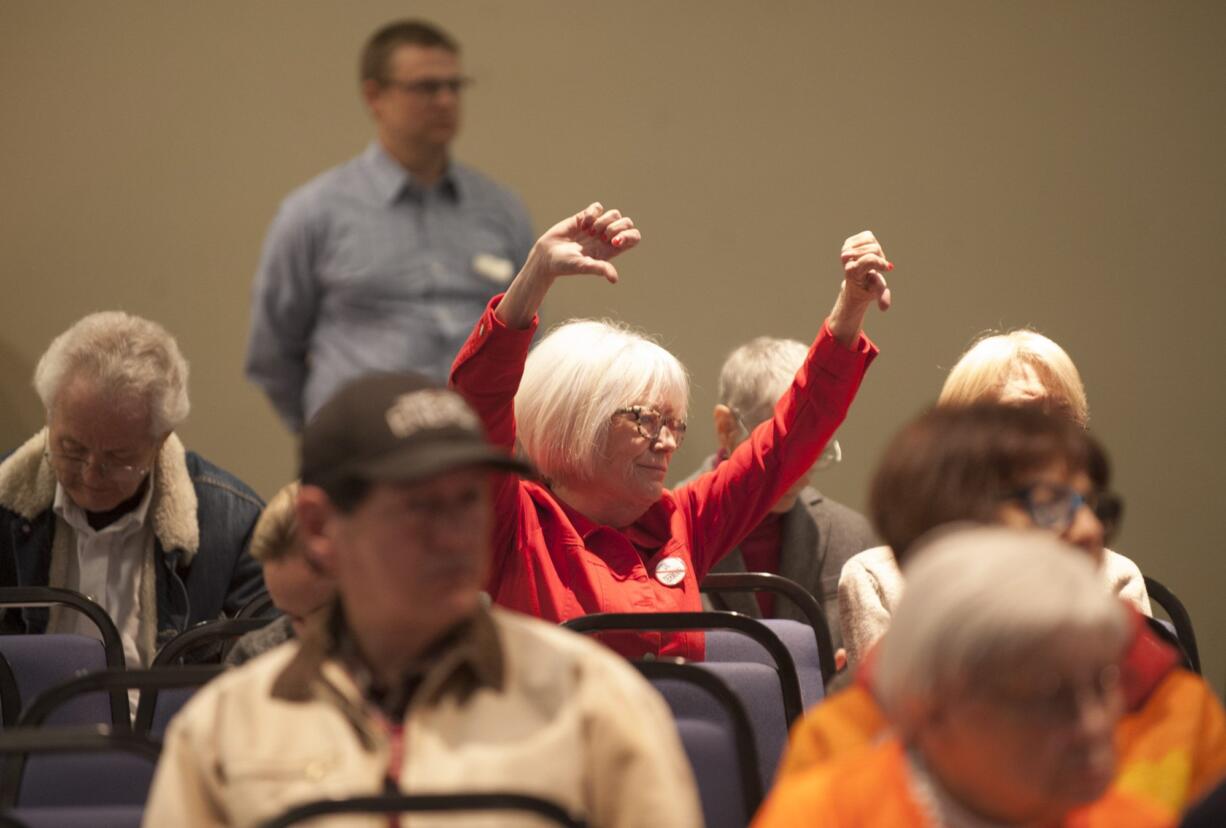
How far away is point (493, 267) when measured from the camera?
4.71m

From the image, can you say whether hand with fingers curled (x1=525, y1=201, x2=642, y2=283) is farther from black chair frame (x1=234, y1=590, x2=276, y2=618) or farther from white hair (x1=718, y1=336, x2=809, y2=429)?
white hair (x1=718, y1=336, x2=809, y2=429)

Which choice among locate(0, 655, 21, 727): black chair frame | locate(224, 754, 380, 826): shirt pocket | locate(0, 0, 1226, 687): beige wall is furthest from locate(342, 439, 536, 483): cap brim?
locate(0, 0, 1226, 687): beige wall

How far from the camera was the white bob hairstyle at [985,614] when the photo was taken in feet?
5.02

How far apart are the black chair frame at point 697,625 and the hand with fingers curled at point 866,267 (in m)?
0.67

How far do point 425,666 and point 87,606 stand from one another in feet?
5.31

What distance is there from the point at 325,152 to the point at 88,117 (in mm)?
775

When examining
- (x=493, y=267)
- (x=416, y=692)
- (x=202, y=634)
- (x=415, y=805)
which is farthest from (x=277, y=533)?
(x=493, y=267)

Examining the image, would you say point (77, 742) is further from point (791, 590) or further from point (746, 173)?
point (746, 173)

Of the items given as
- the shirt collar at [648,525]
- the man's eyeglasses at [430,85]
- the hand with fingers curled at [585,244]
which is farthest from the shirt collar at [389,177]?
the hand with fingers curled at [585,244]

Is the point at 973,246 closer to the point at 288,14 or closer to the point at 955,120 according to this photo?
the point at 955,120

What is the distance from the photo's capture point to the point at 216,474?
4004 mm

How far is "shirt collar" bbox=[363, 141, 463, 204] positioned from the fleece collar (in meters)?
1.11

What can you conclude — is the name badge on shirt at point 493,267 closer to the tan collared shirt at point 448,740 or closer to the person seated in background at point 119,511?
the person seated in background at point 119,511

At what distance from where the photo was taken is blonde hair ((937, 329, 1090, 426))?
319 centimetres
